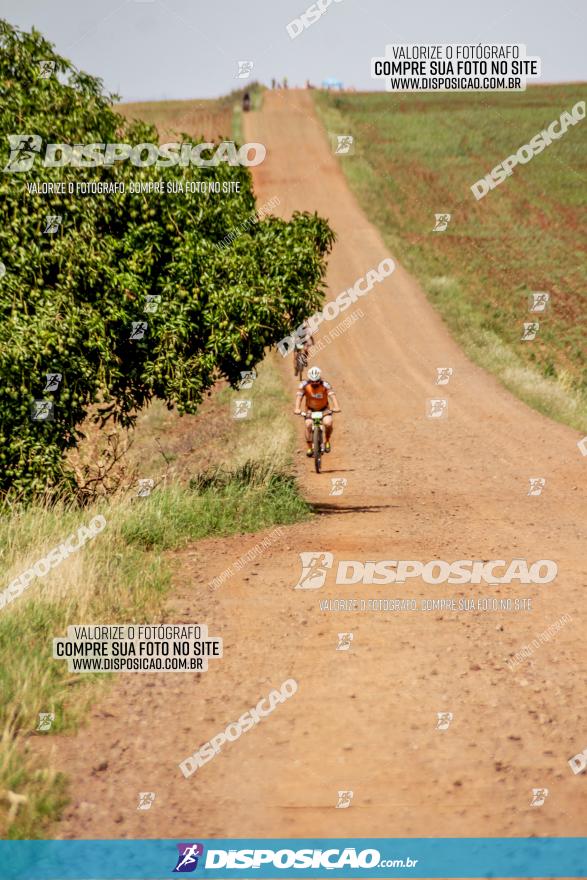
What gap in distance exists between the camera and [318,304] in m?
14.6

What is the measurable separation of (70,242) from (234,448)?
1023 centimetres

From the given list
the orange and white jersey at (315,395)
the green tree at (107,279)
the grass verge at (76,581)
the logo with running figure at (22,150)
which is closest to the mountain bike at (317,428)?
the orange and white jersey at (315,395)

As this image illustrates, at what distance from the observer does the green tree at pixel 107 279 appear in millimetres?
12930

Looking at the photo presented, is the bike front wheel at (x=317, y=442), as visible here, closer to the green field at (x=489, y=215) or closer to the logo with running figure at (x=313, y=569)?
the logo with running figure at (x=313, y=569)

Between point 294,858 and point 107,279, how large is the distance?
9.76 m

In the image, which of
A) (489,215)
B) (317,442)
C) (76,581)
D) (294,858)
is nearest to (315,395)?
(317,442)

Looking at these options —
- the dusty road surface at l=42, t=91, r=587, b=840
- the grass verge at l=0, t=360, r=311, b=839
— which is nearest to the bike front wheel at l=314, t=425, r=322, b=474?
the grass verge at l=0, t=360, r=311, b=839

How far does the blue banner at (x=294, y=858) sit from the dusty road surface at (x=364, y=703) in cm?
9

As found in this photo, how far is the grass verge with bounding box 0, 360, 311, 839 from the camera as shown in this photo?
6.17 metres

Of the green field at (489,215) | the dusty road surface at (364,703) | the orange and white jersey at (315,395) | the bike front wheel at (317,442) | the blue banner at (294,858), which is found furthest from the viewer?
the green field at (489,215)

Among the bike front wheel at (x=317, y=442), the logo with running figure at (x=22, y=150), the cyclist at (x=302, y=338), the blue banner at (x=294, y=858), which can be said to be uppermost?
the logo with running figure at (x=22, y=150)

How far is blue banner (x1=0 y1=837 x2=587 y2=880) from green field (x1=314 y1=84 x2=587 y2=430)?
2023cm

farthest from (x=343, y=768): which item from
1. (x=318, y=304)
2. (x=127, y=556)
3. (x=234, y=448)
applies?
(x=234, y=448)

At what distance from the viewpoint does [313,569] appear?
10.9m
